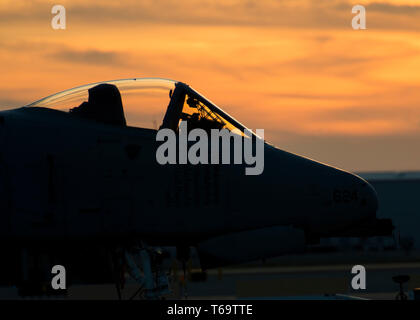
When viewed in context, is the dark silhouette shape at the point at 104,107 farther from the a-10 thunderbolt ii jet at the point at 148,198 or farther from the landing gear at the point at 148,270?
the landing gear at the point at 148,270

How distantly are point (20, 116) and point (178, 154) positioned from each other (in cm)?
233

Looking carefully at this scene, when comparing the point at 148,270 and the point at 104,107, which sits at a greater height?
the point at 104,107

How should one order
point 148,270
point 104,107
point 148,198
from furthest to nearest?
1. point 104,107
2. point 148,270
3. point 148,198

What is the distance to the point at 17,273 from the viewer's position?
1238 centimetres

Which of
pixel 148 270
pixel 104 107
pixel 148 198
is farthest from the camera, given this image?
pixel 104 107

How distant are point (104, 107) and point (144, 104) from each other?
0.57 metres

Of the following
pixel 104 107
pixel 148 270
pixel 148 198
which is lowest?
pixel 148 270

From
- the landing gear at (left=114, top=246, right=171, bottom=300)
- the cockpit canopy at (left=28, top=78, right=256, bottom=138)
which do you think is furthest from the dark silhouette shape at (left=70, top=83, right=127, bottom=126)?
the landing gear at (left=114, top=246, right=171, bottom=300)

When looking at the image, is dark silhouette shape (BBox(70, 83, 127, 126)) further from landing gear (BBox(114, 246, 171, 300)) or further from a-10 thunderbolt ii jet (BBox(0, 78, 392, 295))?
landing gear (BBox(114, 246, 171, 300))

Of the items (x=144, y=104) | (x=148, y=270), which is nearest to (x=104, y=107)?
(x=144, y=104)

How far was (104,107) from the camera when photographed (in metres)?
12.2

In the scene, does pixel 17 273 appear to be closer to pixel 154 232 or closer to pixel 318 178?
pixel 154 232

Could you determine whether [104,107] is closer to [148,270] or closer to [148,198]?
[148,198]
